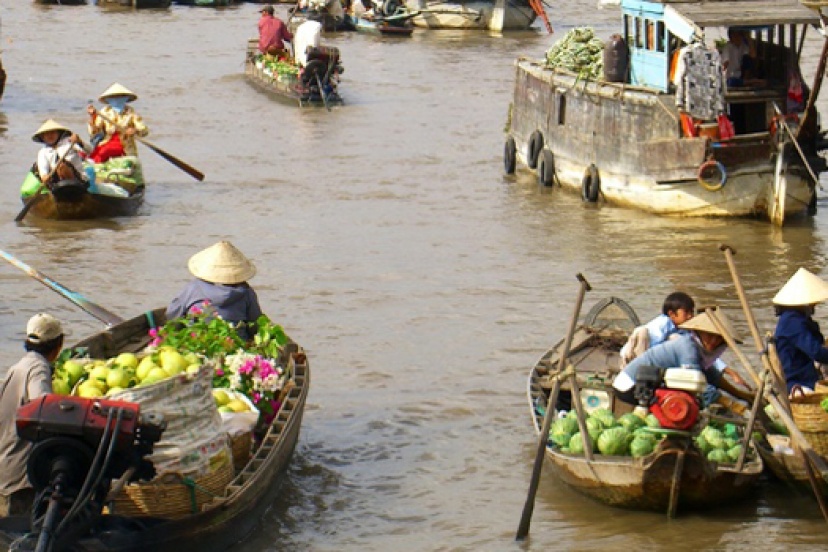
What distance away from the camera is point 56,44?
34906 millimetres

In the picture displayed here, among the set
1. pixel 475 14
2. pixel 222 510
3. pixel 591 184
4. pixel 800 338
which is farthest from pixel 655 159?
pixel 475 14

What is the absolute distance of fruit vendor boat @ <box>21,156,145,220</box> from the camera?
1702cm

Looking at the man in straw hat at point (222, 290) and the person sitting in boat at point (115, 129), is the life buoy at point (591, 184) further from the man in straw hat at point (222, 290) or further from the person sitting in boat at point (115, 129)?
the man in straw hat at point (222, 290)

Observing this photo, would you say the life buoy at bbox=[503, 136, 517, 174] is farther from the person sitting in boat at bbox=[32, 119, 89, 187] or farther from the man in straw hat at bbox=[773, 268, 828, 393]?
the man in straw hat at bbox=[773, 268, 828, 393]

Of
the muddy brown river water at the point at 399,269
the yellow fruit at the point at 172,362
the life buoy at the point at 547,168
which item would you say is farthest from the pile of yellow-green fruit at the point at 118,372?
the life buoy at the point at 547,168

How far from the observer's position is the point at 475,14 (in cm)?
3809

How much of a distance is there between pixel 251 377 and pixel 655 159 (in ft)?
28.0

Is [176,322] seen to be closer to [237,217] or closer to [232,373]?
[232,373]

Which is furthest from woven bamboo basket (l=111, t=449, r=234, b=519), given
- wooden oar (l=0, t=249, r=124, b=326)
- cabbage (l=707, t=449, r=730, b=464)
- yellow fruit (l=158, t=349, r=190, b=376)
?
wooden oar (l=0, t=249, r=124, b=326)

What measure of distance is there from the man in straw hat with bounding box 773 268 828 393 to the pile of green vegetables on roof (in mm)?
8936

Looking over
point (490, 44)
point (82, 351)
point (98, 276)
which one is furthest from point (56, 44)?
point (82, 351)

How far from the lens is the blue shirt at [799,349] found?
942 cm

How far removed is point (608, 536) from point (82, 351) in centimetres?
334

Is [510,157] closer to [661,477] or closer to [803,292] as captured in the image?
[803,292]
